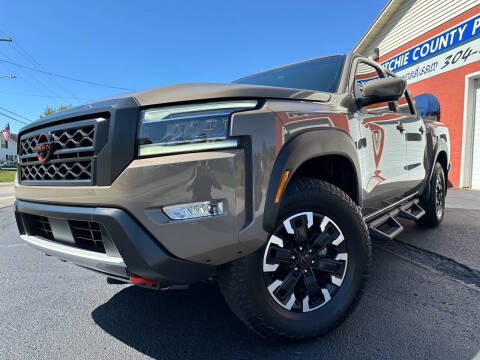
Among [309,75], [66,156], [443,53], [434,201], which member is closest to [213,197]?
[66,156]

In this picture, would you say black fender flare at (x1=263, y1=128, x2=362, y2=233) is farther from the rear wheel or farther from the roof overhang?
the roof overhang

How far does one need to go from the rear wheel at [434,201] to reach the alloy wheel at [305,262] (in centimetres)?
293

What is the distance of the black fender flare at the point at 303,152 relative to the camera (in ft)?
4.74

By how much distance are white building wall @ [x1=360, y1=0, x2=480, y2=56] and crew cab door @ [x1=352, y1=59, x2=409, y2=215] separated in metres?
8.94

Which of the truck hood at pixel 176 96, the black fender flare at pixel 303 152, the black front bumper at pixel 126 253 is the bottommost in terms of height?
the black front bumper at pixel 126 253

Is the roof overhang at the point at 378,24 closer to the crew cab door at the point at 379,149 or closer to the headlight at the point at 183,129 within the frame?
the crew cab door at the point at 379,149

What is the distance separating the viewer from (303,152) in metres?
1.60

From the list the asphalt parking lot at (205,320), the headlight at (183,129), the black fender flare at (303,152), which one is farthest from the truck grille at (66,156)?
the asphalt parking lot at (205,320)

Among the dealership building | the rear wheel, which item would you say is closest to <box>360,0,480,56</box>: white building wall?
the dealership building

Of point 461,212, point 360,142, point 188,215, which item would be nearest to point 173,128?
point 188,215

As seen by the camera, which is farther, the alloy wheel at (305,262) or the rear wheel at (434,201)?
the rear wheel at (434,201)

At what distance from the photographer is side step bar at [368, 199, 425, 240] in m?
2.30

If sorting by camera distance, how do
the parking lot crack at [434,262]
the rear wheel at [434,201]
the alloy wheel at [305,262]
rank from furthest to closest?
the rear wheel at [434,201] < the parking lot crack at [434,262] < the alloy wheel at [305,262]

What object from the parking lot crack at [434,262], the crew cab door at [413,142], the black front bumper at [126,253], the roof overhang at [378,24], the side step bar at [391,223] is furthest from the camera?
the roof overhang at [378,24]
